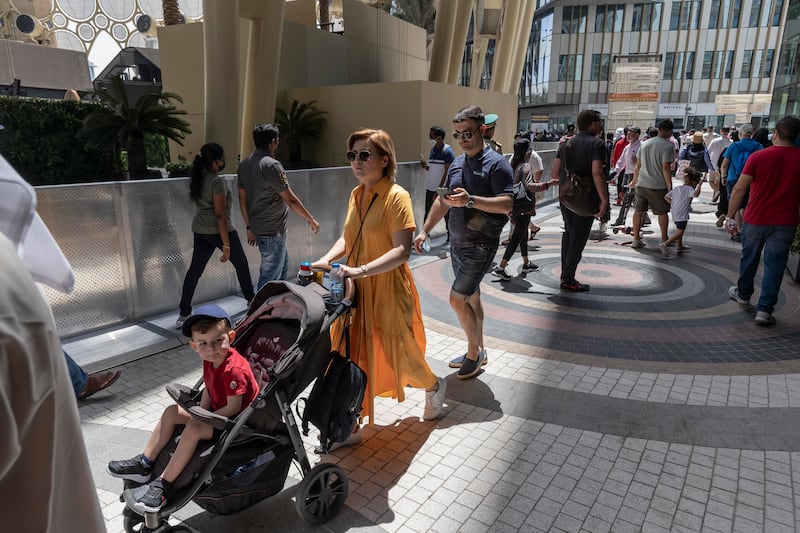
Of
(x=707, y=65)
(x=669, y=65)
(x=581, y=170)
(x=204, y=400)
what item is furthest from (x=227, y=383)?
(x=707, y=65)

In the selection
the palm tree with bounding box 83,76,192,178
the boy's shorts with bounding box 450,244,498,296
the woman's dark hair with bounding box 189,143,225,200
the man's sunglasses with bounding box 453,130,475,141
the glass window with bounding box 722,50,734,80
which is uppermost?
the glass window with bounding box 722,50,734,80

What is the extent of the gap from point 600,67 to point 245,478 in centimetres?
6070

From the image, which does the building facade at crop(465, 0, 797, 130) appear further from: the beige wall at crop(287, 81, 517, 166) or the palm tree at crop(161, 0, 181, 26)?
the palm tree at crop(161, 0, 181, 26)

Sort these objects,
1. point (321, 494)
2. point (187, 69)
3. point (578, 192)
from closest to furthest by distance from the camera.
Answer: point (321, 494)
point (578, 192)
point (187, 69)

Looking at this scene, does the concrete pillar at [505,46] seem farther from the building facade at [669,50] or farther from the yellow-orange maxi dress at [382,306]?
the building facade at [669,50]

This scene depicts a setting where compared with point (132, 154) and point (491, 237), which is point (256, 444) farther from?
point (132, 154)

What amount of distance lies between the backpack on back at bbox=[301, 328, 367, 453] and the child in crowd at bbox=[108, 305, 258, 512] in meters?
0.37

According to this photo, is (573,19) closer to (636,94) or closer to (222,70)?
(636,94)

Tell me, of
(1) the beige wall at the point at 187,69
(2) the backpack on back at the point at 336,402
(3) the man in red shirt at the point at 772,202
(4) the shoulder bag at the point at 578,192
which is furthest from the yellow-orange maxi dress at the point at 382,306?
(1) the beige wall at the point at 187,69

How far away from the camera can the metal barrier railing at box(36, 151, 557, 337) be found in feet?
17.3

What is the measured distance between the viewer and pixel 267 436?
262 centimetres

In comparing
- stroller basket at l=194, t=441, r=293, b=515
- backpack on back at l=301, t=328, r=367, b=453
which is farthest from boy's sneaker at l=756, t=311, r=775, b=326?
stroller basket at l=194, t=441, r=293, b=515

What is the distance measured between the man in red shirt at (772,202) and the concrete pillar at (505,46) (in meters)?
18.7

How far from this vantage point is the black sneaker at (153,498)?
90.3 inches
